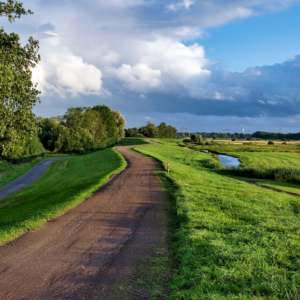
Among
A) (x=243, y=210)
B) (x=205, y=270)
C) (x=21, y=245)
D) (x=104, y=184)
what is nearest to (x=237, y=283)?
(x=205, y=270)

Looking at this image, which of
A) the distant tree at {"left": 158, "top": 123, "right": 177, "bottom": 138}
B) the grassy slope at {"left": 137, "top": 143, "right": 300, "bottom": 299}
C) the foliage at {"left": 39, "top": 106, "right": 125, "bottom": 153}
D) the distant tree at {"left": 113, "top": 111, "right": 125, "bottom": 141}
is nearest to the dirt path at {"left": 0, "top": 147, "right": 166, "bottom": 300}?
the grassy slope at {"left": 137, "top": 143, "right": 300, "bottom": 299}

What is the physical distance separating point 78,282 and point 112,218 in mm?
6635

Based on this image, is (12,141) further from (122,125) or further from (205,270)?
(122,125)

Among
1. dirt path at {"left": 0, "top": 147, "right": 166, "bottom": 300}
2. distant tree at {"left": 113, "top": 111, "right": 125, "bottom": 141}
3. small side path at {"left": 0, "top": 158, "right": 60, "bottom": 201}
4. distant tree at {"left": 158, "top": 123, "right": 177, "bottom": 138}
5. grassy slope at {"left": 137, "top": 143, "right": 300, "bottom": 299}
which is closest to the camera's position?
grassy slope at {"left": 137, "top": 143, "right": 300, "bottom": 299}

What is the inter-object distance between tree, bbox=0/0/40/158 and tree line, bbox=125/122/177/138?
138945 mm

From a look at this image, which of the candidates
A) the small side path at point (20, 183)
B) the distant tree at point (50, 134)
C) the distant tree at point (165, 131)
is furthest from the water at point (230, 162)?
the distant tree at point (165, 131)

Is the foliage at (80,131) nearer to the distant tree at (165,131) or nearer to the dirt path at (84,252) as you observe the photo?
the distant tree at (165,131)

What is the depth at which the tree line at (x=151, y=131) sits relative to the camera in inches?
6609

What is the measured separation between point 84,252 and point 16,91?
14380 millimetres

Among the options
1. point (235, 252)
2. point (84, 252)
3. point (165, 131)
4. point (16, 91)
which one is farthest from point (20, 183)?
point (165, 131)

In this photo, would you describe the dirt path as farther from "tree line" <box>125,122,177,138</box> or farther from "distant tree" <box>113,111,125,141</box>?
"tree line" <box>125,122,177,138</box>

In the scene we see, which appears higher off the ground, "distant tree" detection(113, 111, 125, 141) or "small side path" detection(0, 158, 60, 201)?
"distant tree" detection(113, 111, 125, 141)

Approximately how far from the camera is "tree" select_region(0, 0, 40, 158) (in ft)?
67.8

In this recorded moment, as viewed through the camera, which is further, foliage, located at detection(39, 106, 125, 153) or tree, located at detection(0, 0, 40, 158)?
foliage, located at detection(39, 106, 125, 153)
